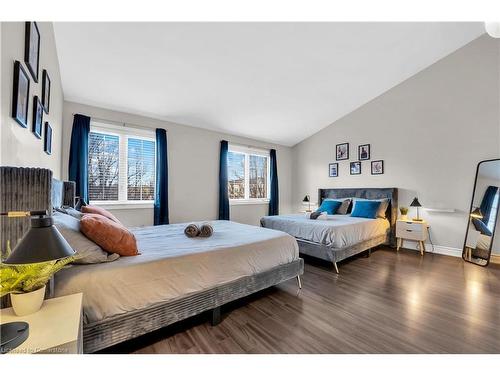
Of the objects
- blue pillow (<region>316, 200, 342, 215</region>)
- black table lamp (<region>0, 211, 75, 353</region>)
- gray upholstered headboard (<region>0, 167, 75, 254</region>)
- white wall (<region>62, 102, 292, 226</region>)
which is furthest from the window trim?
black table lamp (<region>0, 211, 75, 353</region>)

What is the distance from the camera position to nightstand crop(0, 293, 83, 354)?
79 centimetres

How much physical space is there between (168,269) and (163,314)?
0.98 ft

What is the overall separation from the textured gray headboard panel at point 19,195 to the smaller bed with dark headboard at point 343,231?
2913mm

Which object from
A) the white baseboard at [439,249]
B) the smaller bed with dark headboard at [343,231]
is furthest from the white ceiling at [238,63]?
the white baseboard at [439,249]

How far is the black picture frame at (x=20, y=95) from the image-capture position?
3.99ft

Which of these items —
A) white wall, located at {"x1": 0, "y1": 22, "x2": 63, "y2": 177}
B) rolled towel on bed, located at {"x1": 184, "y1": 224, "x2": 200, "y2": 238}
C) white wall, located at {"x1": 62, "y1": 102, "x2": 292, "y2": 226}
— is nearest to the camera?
white wall, located at {"x1": 0, "y1": 22, "x2": 63, "y2": 177}

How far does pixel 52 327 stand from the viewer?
0.88 metres

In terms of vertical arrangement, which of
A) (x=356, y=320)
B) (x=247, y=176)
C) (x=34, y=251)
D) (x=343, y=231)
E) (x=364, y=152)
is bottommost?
(x=356, y=320)

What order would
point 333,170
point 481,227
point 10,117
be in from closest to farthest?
1. point 10,117
2. point 481,227
3. point 333,170

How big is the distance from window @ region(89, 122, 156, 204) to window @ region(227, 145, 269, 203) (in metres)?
1.82

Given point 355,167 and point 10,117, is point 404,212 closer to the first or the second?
point 355,167

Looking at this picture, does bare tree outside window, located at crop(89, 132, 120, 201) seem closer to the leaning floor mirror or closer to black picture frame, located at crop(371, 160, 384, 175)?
black picture frame, located at crop(371, 160, 384, 175)

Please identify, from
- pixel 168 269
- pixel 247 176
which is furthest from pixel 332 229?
pixel 247 176
